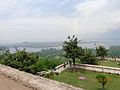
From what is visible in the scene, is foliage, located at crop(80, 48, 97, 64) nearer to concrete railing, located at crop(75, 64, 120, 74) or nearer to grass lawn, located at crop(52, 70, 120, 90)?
concrete railing, located at crop(75, 64, 120, 74)

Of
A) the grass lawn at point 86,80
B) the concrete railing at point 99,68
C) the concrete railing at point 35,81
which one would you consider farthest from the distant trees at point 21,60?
the concrete railing at point 35,81

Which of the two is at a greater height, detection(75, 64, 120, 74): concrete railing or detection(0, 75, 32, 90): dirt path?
detection(0, 75, 32, 90): dirt path

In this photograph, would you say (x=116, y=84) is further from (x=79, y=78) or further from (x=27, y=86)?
(x=27, y=86)

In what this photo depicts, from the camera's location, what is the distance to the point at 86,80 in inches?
909

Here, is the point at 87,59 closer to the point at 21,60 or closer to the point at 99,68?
the point at 99,68

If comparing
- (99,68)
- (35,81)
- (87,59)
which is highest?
(35,81)

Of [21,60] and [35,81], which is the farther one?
[21,60]

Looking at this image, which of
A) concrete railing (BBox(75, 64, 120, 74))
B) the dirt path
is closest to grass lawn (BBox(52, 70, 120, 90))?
concrete railing (BBox(75, 64, 120, 74))

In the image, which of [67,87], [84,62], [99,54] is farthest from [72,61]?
[67,87]

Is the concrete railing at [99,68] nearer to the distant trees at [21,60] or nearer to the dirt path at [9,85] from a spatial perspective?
the distant trees at [21,60]

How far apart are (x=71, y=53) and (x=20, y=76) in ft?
70.7

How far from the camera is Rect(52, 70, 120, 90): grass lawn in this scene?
825 inches

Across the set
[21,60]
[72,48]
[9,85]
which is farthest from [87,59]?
[9,85]

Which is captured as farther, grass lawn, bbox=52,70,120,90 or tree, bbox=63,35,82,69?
tree, bbox=63,35,82,69
